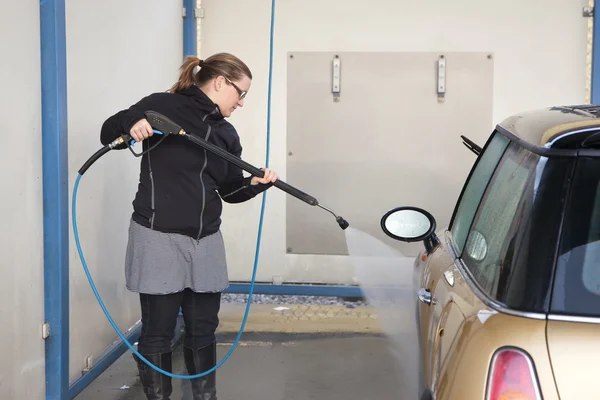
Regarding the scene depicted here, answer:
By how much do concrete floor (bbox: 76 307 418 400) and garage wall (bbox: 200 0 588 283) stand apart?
2.40 ft

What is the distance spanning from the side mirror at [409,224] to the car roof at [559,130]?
2.44ft

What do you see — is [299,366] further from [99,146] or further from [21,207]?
[21,207]

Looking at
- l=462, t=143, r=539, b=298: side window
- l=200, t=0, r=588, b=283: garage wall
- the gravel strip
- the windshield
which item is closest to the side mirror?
l=462, t=143, r=539, b=298: side window

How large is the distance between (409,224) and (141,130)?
1.18 m

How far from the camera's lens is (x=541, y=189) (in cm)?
185

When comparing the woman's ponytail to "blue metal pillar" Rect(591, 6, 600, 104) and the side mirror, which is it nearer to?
the side mirror

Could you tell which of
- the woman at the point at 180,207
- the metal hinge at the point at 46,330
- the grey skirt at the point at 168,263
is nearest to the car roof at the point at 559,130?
the woman at the point at 180,207

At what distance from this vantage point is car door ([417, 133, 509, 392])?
7.34ft

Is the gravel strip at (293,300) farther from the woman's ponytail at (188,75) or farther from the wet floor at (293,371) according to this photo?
the woman's ponytail at (188,75)

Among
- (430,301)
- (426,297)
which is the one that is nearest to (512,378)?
(430,301)

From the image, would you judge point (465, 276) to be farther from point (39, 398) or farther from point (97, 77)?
point (97, 77)

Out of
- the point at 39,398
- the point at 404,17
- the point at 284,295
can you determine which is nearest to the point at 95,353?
the point at 39,398

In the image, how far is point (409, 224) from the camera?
3.30 meters

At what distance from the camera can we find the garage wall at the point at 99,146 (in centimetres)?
405
